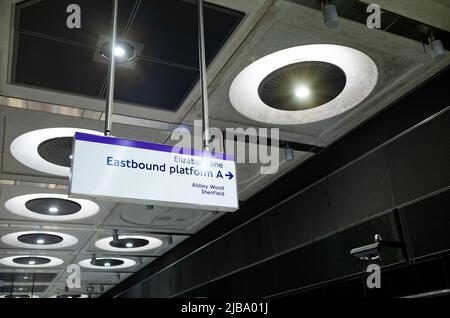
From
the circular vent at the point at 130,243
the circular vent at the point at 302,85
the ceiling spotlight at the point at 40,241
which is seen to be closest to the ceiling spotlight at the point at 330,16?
the circular vent at the point at 302,85

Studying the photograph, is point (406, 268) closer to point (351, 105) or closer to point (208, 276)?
point (351, 105)

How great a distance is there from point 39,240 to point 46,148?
3969 mm

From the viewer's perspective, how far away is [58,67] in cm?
326

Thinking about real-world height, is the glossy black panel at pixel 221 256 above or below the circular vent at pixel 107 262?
below

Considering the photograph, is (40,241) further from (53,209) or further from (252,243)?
(252,243)

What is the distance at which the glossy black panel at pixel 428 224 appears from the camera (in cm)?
342

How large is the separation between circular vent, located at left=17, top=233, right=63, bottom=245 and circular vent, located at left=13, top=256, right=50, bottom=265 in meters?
1.32

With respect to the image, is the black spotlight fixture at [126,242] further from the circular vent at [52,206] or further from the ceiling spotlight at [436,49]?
the ceiling spotlight at [436,49]

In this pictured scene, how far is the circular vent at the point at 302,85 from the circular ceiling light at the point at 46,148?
5.67ft

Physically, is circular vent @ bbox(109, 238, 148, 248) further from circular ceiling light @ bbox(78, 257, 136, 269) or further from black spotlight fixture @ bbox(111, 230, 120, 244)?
circular ceiling light @ bbox(78, 257, 136, 269)

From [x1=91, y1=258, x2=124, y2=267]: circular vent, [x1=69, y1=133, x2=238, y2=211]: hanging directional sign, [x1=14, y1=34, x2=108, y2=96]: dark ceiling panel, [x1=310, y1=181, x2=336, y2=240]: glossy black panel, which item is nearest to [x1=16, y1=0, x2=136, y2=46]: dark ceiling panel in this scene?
[x1=14, y1=34, x2=108, y2=96]: dark ceiling panel

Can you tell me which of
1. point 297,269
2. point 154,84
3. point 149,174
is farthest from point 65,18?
point 297,269

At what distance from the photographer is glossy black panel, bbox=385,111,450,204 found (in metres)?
3.53
